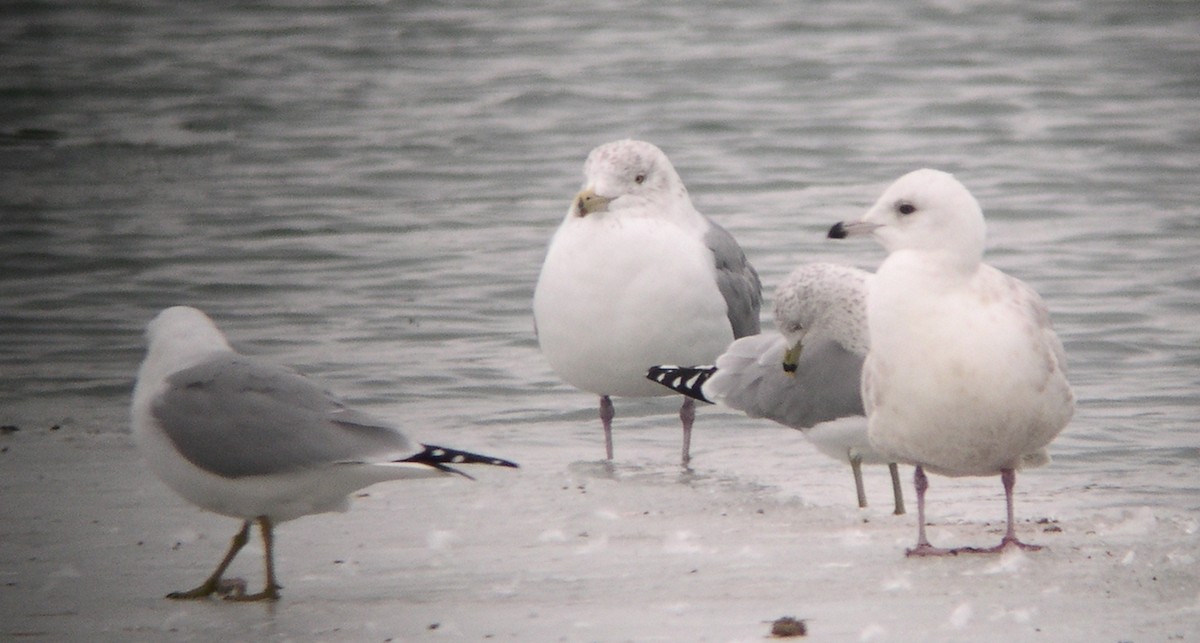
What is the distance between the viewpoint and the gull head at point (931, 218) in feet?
15.9

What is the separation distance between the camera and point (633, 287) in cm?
687

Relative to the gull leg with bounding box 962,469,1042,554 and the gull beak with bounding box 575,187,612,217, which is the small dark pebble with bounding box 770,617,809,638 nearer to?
the gull leg with bounding box 962,469,1042,554

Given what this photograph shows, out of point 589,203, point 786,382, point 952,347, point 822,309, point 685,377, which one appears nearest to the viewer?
point 952,347

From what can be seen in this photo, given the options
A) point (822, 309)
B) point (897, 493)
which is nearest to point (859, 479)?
point (897, 493)

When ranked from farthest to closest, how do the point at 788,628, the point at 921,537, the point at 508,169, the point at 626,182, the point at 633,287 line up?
the point at 508,169, the point at 626,182, the point at 633,287, the point at 921,537, the point at 788,628

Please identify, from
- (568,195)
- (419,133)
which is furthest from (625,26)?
(568,195)

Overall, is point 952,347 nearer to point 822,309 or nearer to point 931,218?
point 931,218

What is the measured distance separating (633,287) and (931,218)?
7.04 feet

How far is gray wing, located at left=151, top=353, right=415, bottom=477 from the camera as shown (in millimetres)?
4863

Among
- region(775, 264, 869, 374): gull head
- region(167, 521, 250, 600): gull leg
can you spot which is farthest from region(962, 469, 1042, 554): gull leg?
region(167, 521, 250, 600): gull leg

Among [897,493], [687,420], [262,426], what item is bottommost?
[687,420]

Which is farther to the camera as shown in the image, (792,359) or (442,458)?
Result: (792,359)

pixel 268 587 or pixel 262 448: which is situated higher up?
pixel 262 448

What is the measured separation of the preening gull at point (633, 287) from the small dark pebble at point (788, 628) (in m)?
2.69
